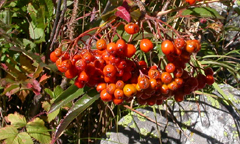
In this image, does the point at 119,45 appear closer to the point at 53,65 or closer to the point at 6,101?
the point at 53,65

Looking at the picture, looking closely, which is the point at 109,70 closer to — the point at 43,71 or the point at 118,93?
the point at 118,93

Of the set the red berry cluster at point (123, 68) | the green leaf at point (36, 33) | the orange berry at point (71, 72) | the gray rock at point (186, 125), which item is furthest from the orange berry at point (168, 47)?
the green leaf at point (36, 33)

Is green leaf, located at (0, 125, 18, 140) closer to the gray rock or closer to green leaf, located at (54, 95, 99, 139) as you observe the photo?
green leaf, located at (54, 95, 99, 139)

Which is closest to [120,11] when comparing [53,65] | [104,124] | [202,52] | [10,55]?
A: [53,65]

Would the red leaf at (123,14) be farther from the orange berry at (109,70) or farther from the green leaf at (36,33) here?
the green leaf at (36,33)

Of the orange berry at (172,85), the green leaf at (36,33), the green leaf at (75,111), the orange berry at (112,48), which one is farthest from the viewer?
the green leaf at (36,33)

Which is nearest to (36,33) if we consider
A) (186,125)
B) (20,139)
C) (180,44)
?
(20,139)

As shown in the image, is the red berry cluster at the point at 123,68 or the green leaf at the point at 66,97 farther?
the green leaf at the point at 66,97
